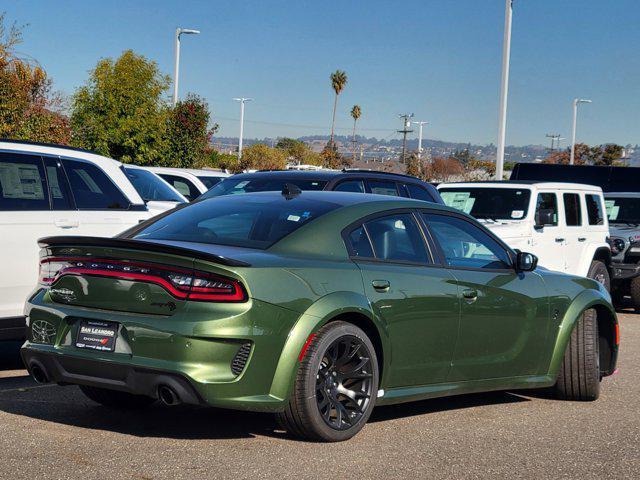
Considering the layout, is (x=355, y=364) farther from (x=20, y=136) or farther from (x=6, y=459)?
(x=20, y=136)

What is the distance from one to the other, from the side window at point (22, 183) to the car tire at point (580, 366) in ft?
14.2

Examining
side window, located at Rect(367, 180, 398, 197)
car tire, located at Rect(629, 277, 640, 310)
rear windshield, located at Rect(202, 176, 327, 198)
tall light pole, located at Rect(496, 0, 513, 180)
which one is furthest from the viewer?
tall light pole, located at Rect(496, 0, 513, 180)

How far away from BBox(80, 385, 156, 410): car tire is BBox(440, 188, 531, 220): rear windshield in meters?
8.60

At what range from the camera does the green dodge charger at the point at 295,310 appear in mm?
5730

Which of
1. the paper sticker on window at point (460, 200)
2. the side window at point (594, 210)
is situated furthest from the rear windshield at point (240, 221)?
the side window at point (594, 210)

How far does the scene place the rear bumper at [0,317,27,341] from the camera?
8.45 m

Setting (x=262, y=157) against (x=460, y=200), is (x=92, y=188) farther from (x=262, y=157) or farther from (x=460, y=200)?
(x=262, y=157)

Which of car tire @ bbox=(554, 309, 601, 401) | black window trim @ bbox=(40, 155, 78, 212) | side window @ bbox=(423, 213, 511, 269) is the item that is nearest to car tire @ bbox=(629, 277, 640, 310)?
car tire @ bbox=(554, 309, 601, 401)

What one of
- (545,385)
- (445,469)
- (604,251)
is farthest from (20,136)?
(445,469)

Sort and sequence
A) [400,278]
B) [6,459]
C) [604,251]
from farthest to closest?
[604,251], [400,278], [6,459]

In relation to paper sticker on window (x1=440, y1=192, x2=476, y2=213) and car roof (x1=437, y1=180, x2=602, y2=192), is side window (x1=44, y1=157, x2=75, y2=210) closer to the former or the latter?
paper sticker on window (x1=440, y1=192, x2=476, y2=213)

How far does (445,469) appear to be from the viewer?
5840mm

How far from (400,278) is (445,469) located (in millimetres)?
1306

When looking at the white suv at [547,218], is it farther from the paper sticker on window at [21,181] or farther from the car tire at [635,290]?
the paper sticker on window at [21,181]
